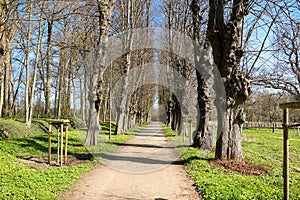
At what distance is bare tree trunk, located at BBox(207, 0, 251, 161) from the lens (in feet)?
29.5

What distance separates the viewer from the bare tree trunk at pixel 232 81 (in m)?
8.98

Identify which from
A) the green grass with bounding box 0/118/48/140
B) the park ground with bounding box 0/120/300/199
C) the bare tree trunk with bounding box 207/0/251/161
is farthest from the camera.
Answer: the green grass with bounding box 0/118/48/140

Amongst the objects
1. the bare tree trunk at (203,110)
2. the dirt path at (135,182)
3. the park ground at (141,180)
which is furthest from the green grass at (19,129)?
the bare tree trunk at (203,110)

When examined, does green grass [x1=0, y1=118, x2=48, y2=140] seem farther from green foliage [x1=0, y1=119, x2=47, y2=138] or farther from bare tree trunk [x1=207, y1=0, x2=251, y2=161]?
bare tree trunk [x1=207, y1=0, x2=251, y2=161]

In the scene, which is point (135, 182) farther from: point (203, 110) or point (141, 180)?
point (203, 110)

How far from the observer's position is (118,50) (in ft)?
72.4

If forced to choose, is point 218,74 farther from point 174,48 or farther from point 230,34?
point 174,48

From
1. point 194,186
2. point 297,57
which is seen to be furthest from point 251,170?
point 297,57

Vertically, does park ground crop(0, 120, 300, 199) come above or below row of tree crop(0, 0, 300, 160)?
below

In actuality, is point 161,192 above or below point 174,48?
below

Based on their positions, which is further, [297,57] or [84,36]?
[84,36]

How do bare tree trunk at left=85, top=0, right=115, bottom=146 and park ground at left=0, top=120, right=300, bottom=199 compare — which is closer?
park ground at left=0, top=120, right=300, bottom=199

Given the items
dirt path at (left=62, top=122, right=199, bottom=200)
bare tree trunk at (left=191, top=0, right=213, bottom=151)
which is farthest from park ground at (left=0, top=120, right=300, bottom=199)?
bare tree trunk at (left=191, top=0, right=213, bottom=151)

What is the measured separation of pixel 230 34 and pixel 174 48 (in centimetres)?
1455
